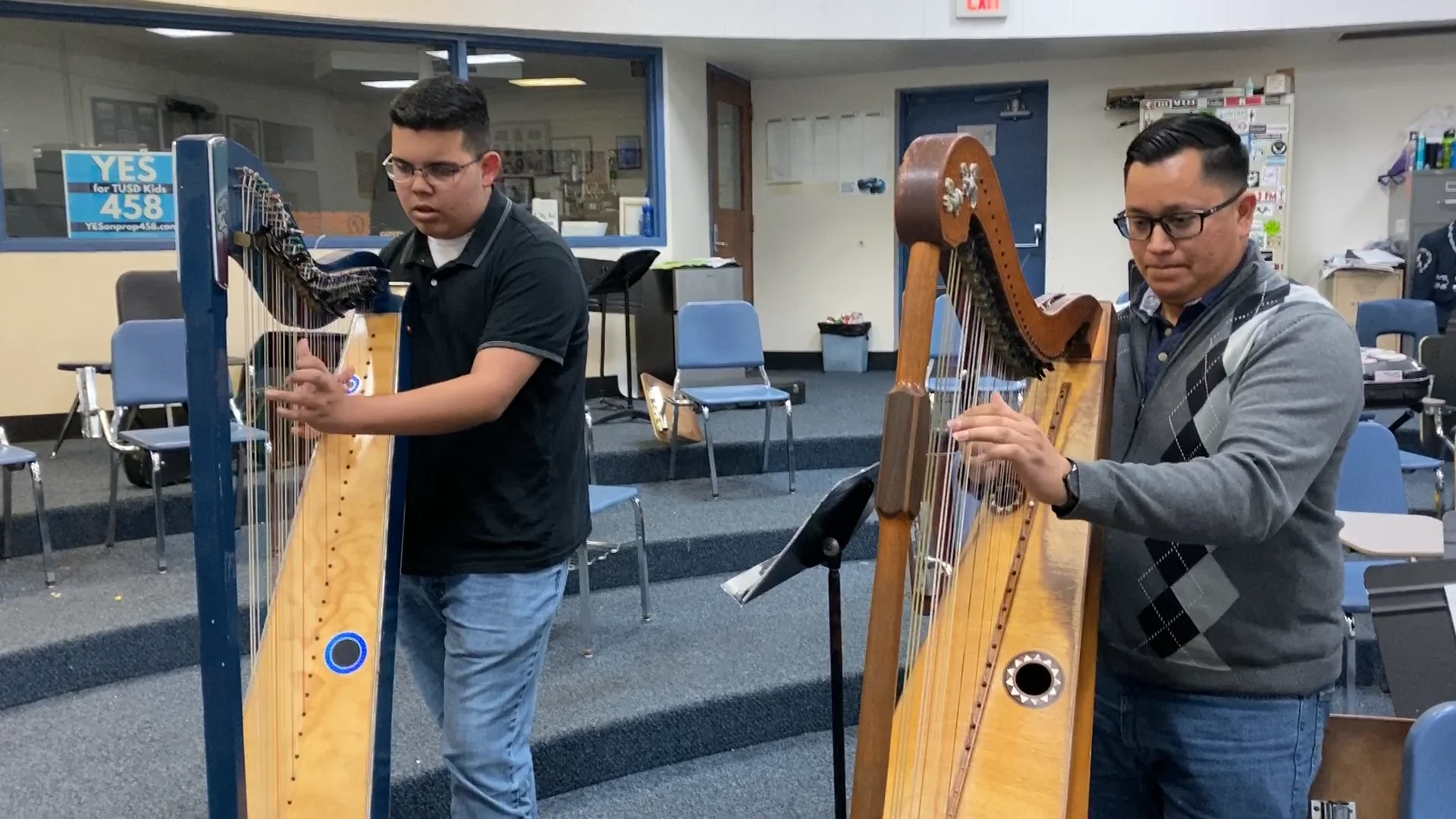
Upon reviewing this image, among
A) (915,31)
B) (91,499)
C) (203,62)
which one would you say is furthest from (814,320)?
(91,499)

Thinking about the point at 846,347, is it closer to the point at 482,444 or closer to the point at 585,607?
the point at 585,607

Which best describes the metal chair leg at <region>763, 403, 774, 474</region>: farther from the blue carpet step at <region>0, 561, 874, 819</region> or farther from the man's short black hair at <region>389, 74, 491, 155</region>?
the man's short black hair at <region>389, 74, 491, 155</region>

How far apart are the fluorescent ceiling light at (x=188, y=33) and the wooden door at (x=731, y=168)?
293 centimetres

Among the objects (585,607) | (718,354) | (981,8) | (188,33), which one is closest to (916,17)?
(981,8)

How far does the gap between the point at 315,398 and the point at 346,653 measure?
20.1 inches

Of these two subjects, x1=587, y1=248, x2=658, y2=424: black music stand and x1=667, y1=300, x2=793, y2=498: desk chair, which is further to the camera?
x1=587, y1=248, x2=658, y2=424: black music stand

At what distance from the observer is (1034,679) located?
1.31 m

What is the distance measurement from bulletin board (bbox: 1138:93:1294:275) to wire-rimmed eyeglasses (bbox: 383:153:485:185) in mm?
6228

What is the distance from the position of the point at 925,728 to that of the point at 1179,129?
730 millimetres

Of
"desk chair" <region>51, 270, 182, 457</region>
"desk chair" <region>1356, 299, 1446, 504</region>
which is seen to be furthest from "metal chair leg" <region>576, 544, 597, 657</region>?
"desk chair" <region>1356, 299, 1446, 504</region>

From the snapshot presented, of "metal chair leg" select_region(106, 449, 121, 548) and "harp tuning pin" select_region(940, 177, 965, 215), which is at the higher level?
"harp tuning pin" select_region(940, 177, 965, 215)

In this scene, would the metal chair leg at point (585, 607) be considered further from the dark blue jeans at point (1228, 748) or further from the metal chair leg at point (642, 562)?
the dark blue jeans at point (1228, 748)

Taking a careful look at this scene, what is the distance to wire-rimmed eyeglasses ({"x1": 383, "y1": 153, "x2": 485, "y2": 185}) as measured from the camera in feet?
5.12

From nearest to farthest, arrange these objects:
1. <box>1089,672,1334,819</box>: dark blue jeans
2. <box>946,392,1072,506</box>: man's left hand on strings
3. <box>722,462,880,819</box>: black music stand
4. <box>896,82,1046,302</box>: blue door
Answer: <box>946,392,1072,506</box>: man's left hand on strings, <box>1089,672,1334,819</box>: dark blue jeans, <box>722,462,880,819</box>: black music stand, <box>896,82,1046,302</box>: blue door
